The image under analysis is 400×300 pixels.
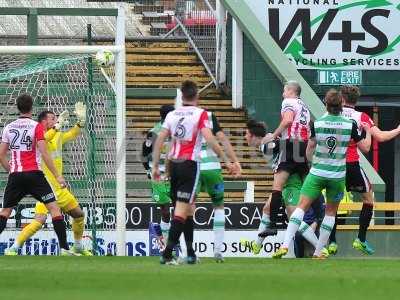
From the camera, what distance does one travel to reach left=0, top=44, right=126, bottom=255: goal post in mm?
20641

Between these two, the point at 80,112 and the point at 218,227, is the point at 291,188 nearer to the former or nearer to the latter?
the point at 218,227

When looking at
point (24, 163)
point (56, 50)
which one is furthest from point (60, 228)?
point (56, 50)

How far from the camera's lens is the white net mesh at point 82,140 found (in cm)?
2212

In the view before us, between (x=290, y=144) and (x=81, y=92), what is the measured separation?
611 cm

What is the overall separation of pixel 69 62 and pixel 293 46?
25.2ft

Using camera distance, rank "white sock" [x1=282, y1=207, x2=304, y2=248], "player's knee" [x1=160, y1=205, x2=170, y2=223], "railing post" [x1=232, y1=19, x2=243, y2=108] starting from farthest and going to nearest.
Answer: "railing post" [x1=232, y1=19, x2=243, y2=108] → "player's knee" [x1=160, y1=205, x2=170, y2=223] → "white sock" [x1=282, y1=207, x2=304, y2=248]

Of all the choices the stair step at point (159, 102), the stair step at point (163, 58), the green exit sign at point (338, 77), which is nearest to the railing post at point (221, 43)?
the stair step at point (159, 102)

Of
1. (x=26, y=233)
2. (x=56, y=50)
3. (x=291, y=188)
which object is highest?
(x=56, y=50)

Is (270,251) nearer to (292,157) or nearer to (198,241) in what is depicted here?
(198,241)

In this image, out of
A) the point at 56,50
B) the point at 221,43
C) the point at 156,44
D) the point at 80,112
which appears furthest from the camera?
the point at 156,44

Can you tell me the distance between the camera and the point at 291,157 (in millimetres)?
18250

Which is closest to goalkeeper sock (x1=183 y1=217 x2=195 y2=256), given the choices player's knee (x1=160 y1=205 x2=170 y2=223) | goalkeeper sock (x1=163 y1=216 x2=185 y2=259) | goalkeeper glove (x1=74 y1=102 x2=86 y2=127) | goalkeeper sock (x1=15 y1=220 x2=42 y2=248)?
goalkeeper sock (x1=163 y1=216 x2=185 y2=259)

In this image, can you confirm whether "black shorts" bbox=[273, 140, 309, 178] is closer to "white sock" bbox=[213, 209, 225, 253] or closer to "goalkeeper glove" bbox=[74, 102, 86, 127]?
"white sock" bbox=[213, 209, 225, 253]

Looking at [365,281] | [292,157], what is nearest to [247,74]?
[292,157]
